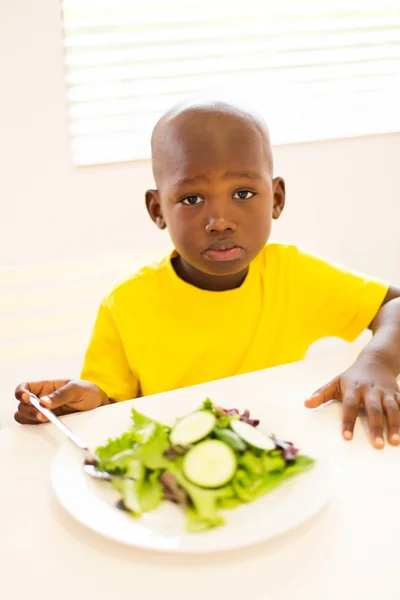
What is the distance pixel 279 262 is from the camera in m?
1.37

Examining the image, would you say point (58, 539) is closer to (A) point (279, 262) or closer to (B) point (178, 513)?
(B) point (178, 513)

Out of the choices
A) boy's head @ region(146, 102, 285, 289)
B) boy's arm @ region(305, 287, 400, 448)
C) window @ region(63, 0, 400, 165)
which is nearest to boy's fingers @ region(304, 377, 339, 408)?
boy's arm @ region(305, 287, 400, 448)

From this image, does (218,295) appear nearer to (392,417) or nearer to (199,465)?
(392,417)

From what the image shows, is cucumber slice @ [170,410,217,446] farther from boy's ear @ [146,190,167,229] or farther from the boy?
boy's ear @ [146,190,167,229]

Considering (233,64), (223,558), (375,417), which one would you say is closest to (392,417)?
(375,417)

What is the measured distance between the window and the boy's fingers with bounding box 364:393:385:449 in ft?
4.28

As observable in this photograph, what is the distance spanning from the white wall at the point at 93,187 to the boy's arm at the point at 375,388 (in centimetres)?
105

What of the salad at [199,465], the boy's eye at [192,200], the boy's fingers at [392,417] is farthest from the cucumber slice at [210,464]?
the boy's eye at [192,200]

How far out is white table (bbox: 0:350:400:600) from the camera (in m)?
0.65

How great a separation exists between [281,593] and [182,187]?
69 cm

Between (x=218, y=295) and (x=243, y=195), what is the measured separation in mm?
194

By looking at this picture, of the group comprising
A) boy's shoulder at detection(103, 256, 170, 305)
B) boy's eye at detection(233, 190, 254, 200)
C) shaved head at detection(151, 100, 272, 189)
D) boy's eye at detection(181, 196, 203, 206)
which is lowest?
boy's shoulder at detection(103, 256, 170, 305)

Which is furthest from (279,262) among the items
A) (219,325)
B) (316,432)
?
(316,432)

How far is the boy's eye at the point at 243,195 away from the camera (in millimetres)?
1179
